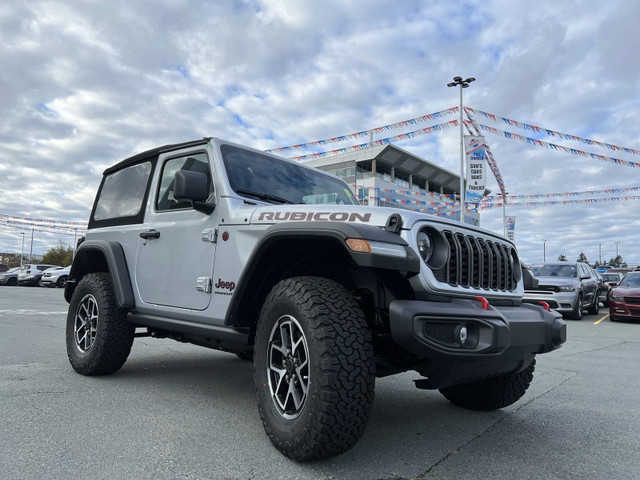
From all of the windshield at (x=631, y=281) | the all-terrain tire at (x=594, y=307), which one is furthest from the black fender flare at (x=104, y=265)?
the all-terrain tire at (x=594, y=307)

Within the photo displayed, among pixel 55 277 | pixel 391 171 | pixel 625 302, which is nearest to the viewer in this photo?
pixel 625 302

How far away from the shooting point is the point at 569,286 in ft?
42.8

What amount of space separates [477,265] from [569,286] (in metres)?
11.5

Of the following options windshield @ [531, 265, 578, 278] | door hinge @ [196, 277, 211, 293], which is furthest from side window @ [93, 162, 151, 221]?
windshield @ [531, 265, 578, 278]

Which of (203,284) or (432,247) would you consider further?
(203,284)

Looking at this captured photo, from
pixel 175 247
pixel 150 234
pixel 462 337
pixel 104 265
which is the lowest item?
pixel 462 337

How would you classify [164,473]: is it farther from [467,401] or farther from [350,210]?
[467,401]

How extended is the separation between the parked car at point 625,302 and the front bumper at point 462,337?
11.9 m

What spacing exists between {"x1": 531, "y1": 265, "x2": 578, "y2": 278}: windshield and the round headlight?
1245 centimetres

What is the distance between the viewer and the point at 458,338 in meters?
2.54

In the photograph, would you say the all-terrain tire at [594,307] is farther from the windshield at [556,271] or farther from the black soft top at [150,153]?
the black soft top at [150,153]

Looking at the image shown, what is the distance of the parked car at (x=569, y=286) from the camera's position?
12898 mm

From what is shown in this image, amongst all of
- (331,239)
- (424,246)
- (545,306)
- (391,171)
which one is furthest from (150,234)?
(391,171)

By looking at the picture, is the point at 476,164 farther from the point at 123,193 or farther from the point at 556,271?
the point at 123,193
